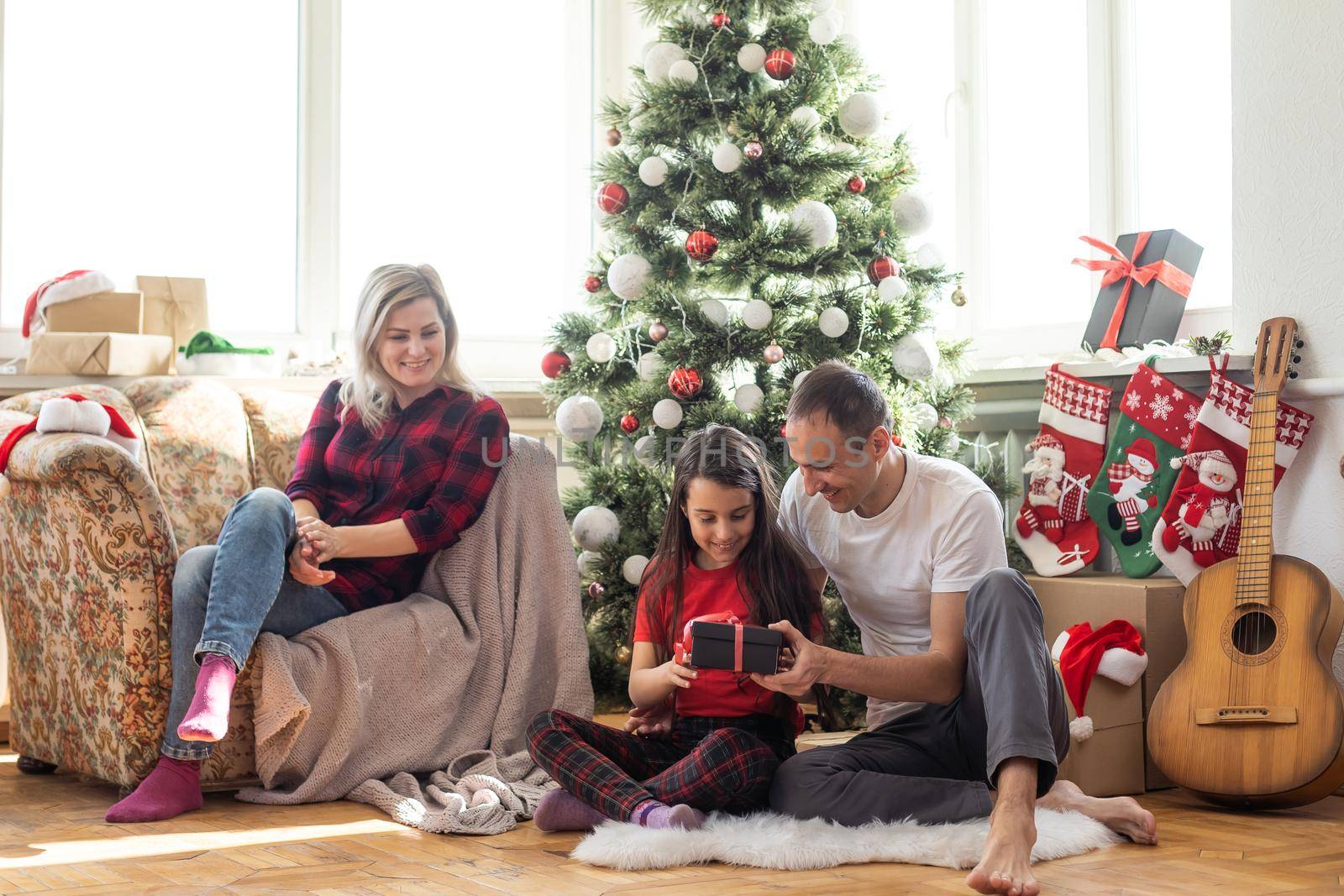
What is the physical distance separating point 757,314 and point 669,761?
1.20 metres

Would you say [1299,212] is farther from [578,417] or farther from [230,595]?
[230,595]

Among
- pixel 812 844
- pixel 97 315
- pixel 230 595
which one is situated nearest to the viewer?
pixel 812 844

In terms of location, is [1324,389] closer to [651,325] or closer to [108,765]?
[651,325]

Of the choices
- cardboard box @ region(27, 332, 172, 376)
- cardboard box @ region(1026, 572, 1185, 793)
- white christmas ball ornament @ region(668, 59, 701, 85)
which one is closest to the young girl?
cardboard box @ region(1026, 572, 1185, 793)

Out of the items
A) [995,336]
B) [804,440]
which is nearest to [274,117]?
[995,336]

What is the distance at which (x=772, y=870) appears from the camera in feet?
5.79

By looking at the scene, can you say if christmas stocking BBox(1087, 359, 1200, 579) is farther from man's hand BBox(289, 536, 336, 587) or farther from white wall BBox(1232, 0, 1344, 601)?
man's hand BBox(289, 536, 336, 587)

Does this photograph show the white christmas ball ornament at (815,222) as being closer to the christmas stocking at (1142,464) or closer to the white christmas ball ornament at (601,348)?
the white christmas ball ornament at (601,348)

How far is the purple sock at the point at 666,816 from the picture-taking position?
187 centimetres

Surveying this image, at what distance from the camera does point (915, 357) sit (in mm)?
2953

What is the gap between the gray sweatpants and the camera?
1731 mm

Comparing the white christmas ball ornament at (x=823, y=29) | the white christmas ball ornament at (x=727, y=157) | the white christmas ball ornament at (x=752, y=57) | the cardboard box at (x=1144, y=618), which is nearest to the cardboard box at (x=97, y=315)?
the white christmas ball ornament at (x=727, y=157)

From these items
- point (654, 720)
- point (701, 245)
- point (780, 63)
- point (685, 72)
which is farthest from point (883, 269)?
point (654, 720)

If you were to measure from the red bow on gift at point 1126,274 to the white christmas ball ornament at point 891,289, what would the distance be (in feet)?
1.29
